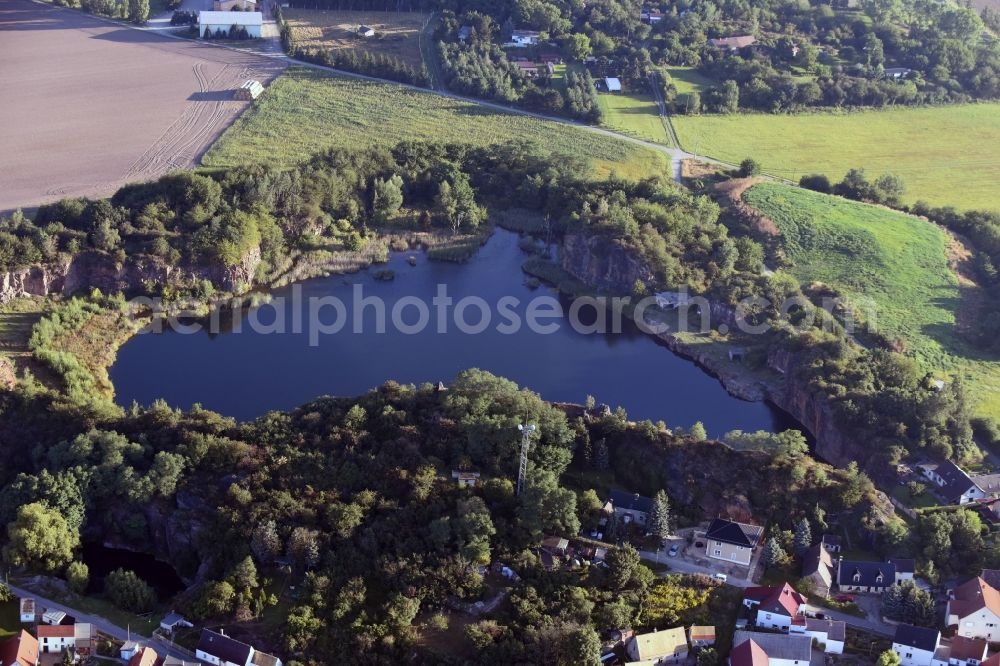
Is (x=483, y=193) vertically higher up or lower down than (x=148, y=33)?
lower down

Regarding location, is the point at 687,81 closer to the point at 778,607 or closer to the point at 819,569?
the point at 819,569

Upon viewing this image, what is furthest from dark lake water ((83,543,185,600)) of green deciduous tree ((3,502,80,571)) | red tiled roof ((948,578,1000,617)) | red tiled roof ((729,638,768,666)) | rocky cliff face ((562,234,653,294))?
rocky cliff face ((562,234,653,294))

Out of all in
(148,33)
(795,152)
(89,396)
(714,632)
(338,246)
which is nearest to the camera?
(714,632)

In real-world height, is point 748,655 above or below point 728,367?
below

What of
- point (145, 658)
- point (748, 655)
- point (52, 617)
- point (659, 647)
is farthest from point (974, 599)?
point (52, 617)

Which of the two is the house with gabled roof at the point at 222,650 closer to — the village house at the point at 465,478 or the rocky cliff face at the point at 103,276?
the village house at the point at 465,478

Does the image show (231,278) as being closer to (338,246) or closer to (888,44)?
(338,246)

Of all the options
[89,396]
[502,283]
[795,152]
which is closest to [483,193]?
[502,283]

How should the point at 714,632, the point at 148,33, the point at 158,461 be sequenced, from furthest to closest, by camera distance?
1. the point at 148,33
2. the point at 158,461
3. the point at 714,632
